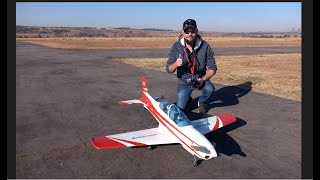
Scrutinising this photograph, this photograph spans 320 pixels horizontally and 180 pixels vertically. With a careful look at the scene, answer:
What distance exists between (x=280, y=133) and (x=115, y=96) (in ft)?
27.5

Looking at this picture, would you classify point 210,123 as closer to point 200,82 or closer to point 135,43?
point 200,82

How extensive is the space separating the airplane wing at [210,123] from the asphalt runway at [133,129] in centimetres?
28

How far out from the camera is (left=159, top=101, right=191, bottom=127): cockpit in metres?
8.74

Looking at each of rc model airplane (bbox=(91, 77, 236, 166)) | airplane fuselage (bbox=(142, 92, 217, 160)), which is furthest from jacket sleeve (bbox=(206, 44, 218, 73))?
airplane fuselage (bbox=(142, 92, 217, 160))

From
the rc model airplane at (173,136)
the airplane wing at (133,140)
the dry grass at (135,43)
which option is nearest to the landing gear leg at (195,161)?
the rc model airplane at (173,136)

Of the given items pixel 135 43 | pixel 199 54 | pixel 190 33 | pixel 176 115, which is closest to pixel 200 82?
pixel 199 54

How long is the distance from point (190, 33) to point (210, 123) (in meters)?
3.16

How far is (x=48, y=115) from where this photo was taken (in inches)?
471

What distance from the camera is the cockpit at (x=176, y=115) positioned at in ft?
28.7

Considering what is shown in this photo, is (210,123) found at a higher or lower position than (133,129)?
higher

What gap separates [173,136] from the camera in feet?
29.1

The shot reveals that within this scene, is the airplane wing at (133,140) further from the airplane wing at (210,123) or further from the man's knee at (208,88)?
the man's knee at (208,88)
